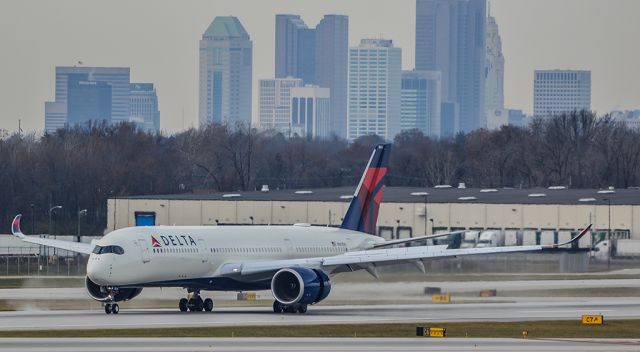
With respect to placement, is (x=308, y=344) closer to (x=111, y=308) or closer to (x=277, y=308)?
(x=277, y=308)

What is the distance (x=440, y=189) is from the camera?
159000 mm

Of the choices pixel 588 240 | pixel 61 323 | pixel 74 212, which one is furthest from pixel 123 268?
pixel 74 212

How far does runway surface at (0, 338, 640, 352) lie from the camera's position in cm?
5588

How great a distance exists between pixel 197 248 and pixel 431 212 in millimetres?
64764

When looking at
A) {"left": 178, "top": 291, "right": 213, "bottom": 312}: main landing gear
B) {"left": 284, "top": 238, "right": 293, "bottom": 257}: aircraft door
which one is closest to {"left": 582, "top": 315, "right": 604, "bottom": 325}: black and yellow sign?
{"left": 284, "top": 238, "right": 293, "bottom": 257}: aircraft door

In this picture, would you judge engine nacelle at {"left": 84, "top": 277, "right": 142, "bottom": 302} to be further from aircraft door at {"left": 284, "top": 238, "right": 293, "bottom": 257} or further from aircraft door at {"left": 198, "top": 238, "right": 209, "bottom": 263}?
aircraft door at {"left": 284, "top": 238, "right": 293, "bottom": 257}

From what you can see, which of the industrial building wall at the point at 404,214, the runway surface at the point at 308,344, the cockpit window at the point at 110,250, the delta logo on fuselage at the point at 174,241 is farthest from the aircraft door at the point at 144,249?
the industrial building wall at the point at 404,214

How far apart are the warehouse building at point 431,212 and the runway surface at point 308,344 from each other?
71054 millimetres

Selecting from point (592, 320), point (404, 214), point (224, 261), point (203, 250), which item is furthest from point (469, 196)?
point (592, 320)

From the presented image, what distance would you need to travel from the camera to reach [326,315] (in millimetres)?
72812

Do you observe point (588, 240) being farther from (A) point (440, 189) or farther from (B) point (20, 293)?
(B) point (20, 293)

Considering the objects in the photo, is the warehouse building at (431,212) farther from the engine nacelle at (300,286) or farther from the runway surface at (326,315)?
the engine nacelle at (300,286)

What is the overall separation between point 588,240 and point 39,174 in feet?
255

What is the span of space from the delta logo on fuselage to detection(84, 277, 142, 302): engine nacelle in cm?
218
